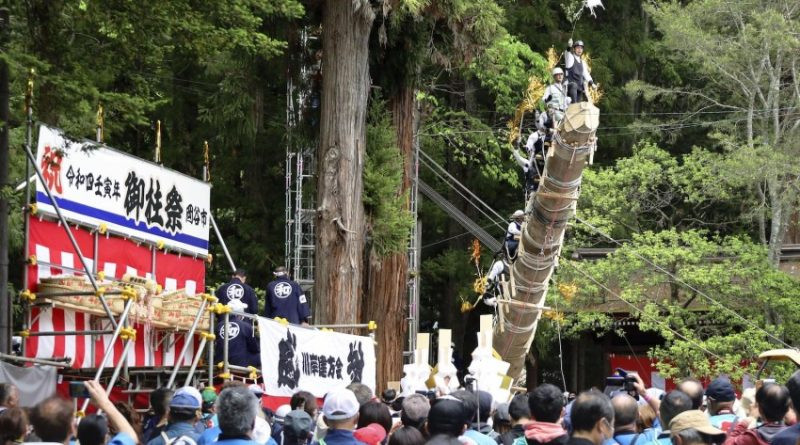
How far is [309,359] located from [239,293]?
1630 millimetres

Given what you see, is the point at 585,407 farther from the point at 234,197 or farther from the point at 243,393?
the point at 234,197

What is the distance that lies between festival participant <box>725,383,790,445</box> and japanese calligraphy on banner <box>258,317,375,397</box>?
714 cm

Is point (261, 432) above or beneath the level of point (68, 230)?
beneath

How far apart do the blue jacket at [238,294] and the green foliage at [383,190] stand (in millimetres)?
2964

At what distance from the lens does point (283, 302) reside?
18016 mm

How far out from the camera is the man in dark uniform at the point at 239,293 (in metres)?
17.1

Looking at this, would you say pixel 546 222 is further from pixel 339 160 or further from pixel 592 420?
pixel 592 420

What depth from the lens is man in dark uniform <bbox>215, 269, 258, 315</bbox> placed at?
17109mm

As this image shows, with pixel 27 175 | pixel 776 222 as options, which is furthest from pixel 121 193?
pixel 776 222

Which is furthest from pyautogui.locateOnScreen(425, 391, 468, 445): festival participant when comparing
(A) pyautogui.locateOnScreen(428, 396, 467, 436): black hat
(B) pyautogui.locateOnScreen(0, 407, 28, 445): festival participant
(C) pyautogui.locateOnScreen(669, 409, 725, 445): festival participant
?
(B) pyautogui.locateOnScreen(0, 407, 28, 445): festival participant

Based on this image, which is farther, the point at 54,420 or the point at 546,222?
the point at 546,222

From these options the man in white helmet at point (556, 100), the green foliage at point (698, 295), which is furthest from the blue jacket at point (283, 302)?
the green foliage at point (698, 295)

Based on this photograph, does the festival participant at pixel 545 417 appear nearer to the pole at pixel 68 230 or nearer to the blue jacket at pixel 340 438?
the blue jacket at pixel 340 438

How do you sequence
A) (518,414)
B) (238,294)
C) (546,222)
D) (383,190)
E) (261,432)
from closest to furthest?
(261,432) → (518,414) → (238,294) → (546,222) → (383,190)
